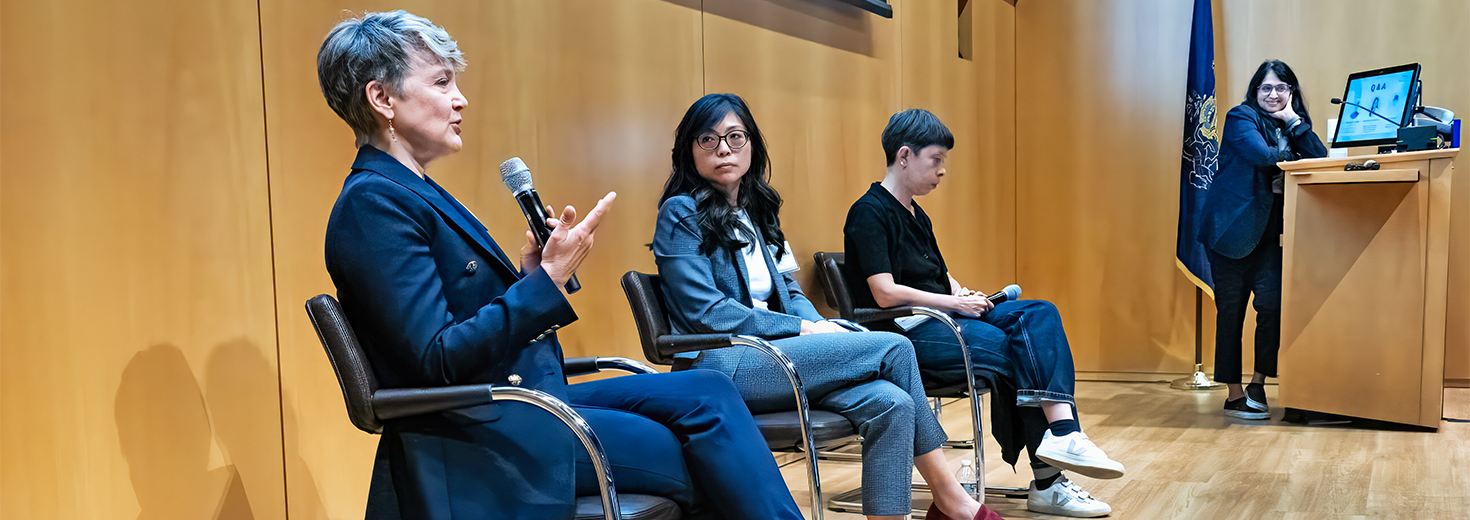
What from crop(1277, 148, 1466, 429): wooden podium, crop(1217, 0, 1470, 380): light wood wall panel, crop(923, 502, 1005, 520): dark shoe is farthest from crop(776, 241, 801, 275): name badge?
crop(1217, 0, 1470, 380): light wood wall panel

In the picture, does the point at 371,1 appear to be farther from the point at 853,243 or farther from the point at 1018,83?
the point at 1018,83

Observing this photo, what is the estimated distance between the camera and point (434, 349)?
4.92 ft

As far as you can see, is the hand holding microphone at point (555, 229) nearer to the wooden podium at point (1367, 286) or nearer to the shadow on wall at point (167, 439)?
the shadow on wall at point (167, 439)

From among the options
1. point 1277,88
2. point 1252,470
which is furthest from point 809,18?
point 1252,470

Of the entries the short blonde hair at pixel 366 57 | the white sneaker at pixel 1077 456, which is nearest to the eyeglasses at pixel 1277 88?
the white sneaker at pixel 1077 456

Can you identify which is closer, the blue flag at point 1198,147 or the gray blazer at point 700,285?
the gray blazer at point 700,285

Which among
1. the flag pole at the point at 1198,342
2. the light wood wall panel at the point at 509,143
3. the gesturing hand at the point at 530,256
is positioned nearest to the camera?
the gesturing hand at the point at 530,256

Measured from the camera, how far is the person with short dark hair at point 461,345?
1509mm

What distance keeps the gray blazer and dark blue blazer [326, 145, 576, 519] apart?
3.03ft

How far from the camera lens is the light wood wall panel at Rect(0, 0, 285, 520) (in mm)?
1673

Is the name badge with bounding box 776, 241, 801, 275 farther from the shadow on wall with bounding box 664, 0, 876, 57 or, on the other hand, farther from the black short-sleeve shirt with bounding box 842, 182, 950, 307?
the shadow on wall with bounding box 664, 0, 876, 57

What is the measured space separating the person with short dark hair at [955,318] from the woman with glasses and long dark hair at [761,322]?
40 cm

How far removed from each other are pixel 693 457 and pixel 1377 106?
157 inches

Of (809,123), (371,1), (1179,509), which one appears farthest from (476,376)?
(809,123)
